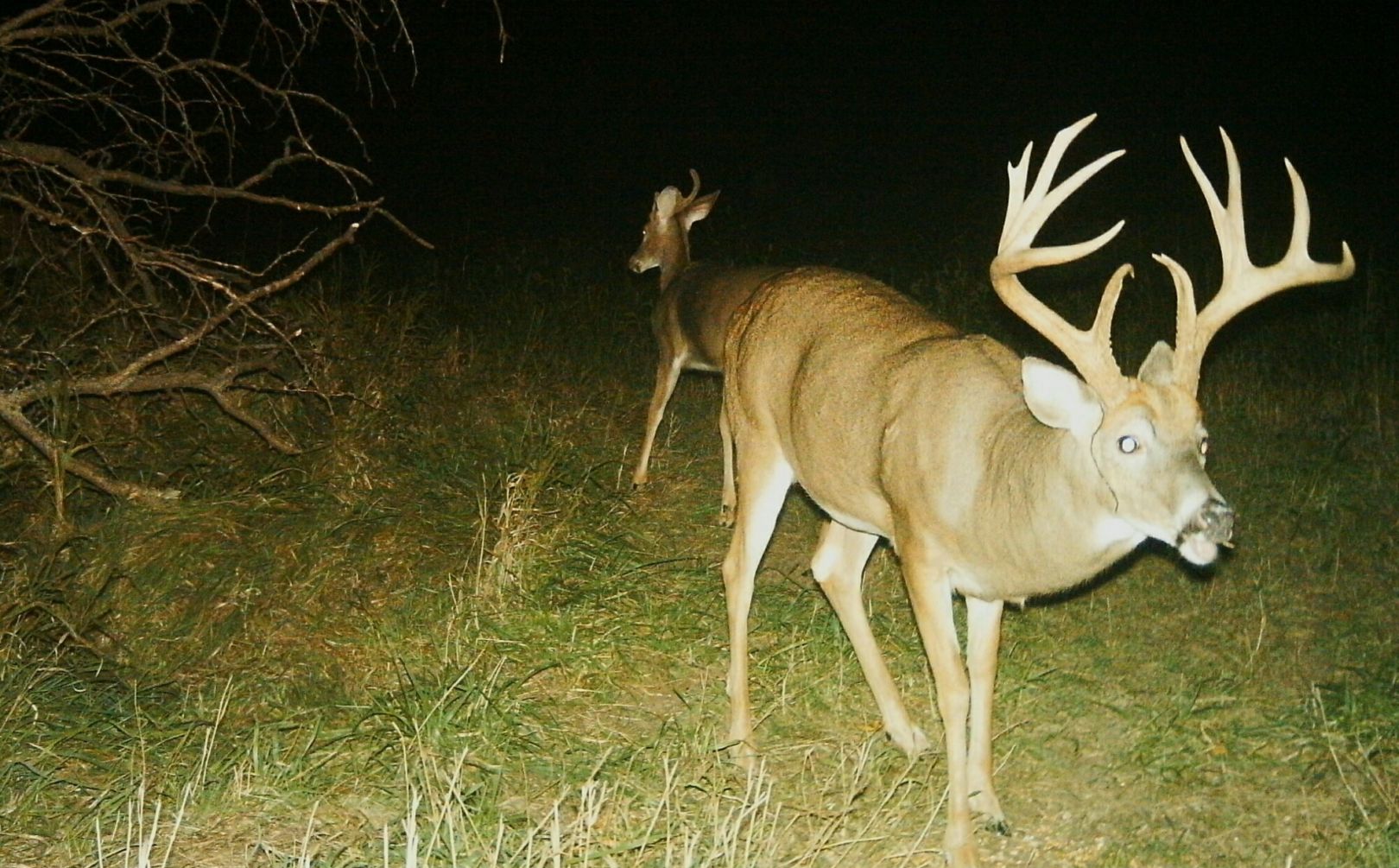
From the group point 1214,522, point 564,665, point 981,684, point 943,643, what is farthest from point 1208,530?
point 564,665

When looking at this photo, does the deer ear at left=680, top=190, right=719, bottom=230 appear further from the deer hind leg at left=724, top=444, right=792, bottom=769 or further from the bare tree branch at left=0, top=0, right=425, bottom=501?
the deer hind leg at left=724, top=444, right=792, bottom=769

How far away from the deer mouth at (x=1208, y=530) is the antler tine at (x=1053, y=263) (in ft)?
1.42

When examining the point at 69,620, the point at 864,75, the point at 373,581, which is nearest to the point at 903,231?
the point at 373,581

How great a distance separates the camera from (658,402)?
26.4 feet

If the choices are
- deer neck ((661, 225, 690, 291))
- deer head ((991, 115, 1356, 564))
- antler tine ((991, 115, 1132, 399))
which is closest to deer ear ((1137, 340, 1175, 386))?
deer head ((991, 115, 1356, 564))

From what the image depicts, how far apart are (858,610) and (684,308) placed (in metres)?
3.51

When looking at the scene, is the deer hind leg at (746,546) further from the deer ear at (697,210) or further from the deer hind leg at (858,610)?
the deer ear at (697,210)

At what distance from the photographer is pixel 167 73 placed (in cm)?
586

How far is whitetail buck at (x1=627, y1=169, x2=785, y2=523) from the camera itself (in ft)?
25.3

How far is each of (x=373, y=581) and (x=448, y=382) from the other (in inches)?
91.1

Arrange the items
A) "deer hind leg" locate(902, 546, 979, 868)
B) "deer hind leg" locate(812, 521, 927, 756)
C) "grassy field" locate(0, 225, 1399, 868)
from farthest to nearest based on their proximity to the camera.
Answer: "deer hind leg" locate(812, 521, 927, 756)
"deer hind leg" locate(902, 546, 979, 868)
"grassy field" locate(0, 225, 1399, 868)

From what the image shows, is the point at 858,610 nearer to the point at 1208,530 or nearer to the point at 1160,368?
the point at 1160,368

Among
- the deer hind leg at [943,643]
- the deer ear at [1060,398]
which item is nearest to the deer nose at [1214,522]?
the deer ear at [1060,398]

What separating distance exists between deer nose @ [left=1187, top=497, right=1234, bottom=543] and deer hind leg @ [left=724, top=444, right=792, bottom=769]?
6.09ft
